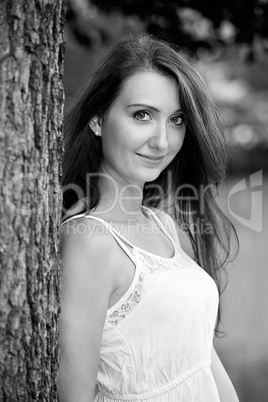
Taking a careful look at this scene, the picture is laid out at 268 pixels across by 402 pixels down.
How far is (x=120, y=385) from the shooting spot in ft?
6.73

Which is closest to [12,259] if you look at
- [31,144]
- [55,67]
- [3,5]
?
[31,144]

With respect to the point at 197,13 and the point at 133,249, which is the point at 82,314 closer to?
the point at 133,249

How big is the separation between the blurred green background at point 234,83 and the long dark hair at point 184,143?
14 centimetres

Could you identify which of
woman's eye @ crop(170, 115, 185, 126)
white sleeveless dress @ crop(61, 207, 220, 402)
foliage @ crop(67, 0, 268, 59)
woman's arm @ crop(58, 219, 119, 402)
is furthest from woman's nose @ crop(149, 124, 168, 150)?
foliage @ crop(67, 0, 268, 59)

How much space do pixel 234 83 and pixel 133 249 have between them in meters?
7.87

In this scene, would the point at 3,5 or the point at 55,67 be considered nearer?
the point at 3,5

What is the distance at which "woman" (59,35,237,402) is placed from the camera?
6.32ft

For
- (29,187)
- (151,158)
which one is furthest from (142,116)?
(29,187)

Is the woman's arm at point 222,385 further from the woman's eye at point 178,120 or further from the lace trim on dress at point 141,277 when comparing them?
the woman's eye at point 178,120

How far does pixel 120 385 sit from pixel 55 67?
1.03 m

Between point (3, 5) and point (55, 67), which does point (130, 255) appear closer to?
point (55, 67)

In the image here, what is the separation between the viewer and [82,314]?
1899mm

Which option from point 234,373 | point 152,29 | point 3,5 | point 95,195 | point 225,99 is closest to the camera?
point 3,5

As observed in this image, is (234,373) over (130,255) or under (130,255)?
under
